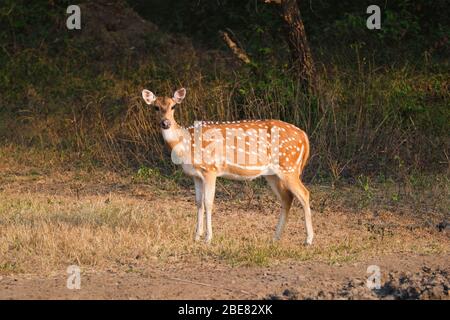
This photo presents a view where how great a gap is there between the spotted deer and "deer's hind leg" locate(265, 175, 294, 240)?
10 mm

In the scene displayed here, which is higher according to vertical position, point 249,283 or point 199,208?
point 199,208

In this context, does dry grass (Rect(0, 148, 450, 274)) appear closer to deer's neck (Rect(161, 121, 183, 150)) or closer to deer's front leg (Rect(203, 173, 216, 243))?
deer's front leg (Rect(203, 173, 216, 243))

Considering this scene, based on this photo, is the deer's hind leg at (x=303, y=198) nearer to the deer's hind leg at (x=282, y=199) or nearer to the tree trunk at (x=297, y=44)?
the deer's hind leg at (x=282, y=199)

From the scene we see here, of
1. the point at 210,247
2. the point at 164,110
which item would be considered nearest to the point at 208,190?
the point at 210,247

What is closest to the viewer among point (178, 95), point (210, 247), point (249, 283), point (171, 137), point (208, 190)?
point (249, 283)

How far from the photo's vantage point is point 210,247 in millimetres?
10195

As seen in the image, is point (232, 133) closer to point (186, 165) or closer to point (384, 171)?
point (186, 165)

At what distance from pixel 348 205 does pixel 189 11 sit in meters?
10.1

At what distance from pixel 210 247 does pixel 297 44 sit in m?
6.13

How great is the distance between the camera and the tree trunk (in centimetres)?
1548

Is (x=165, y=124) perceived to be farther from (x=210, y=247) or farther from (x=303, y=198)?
(x=303, y=198)

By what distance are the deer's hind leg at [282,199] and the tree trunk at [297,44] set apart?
15.6ft

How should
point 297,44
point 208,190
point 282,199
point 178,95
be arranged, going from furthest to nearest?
point 297,44 → point 178,95 → point 282,199 → point 208,190

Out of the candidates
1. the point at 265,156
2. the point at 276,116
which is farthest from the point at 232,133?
the point at 276,116
